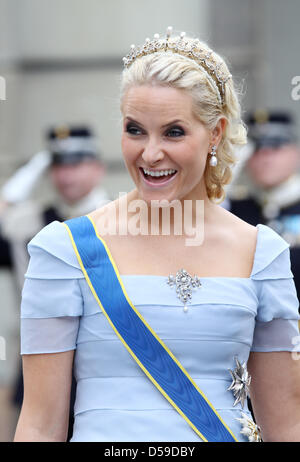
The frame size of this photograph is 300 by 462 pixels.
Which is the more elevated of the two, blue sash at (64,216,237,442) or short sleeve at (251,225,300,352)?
short sleeve at (251,225,300,352)

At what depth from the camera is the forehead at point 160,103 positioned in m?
2.21

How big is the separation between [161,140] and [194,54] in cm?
24

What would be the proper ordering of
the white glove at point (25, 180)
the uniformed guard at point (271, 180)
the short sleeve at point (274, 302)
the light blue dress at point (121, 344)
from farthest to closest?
1. the white glove at point (25, 180)
2. the uniformed guard at point (271, 180)
3. the short sleeve at point (274, 302)
4. the light blue dress at point (121, 344)

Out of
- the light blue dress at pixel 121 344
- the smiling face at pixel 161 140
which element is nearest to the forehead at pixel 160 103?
the smiling face at pixel 161 140

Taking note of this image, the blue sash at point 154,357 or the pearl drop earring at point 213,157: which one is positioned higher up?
the pearl drop earring at point 213,157

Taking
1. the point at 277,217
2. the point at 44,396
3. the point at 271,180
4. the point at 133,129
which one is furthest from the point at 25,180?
the point at 44,396

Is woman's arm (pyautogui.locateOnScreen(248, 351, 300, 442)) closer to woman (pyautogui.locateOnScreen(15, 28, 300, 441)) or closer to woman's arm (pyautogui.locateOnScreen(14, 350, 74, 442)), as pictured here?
woman (pyautogui.locateOnScreen(15, 28, 300, 441))

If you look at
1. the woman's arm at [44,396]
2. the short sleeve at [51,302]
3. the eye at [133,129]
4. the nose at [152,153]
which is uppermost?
the eye at [133,129]

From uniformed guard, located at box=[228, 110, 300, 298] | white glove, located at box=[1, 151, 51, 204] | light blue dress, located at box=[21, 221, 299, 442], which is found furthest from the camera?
white glove, located at box=[1, 151, 51, 204]

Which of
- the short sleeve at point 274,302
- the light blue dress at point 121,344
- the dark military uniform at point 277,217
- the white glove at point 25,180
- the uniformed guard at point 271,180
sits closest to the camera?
the light blue dress at point 121,344

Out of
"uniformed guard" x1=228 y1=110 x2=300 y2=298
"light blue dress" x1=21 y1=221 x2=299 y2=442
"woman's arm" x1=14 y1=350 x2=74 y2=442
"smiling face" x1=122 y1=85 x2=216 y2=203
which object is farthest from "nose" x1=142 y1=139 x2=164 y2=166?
"uniformed guard" x1=228 y1=110 x2=300 y2=298

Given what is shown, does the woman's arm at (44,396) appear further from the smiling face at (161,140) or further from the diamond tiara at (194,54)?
the diamond tiara at (194,54)

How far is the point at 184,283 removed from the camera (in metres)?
2.23

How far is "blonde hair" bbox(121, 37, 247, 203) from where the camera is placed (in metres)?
2.24
